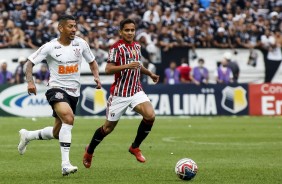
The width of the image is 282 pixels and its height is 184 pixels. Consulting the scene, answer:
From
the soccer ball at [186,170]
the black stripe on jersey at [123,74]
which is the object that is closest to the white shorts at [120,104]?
the black stripe on jersey at [123,74]

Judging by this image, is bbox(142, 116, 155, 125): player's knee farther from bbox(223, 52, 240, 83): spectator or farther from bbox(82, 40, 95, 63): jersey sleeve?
bbox(223, 52, 240, 83): spectator

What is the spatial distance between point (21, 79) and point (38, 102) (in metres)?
1.57

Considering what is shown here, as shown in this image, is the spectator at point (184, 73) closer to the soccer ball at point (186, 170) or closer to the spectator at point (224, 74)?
the spectator at point (224, 74)

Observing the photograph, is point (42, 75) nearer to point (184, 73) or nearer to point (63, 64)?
point (184, 73)

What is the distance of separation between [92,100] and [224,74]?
17.5 feet

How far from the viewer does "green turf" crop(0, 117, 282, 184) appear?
38.8ft

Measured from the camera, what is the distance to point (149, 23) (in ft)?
109

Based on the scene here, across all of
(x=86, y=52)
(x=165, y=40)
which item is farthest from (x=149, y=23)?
(x=86, y=52)

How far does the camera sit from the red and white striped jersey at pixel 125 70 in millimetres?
13594

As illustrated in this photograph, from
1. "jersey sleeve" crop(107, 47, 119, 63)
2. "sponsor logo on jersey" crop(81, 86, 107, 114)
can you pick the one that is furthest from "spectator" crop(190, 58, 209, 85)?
"jersey sleeve" crop(107, 47, 119, 63)

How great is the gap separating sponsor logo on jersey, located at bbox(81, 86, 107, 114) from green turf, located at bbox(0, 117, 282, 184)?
363 cm

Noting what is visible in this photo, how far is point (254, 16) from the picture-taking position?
35375 millimetres

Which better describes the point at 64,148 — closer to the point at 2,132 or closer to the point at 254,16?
the point at 2,132

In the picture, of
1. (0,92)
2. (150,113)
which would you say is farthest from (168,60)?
(150,113)
